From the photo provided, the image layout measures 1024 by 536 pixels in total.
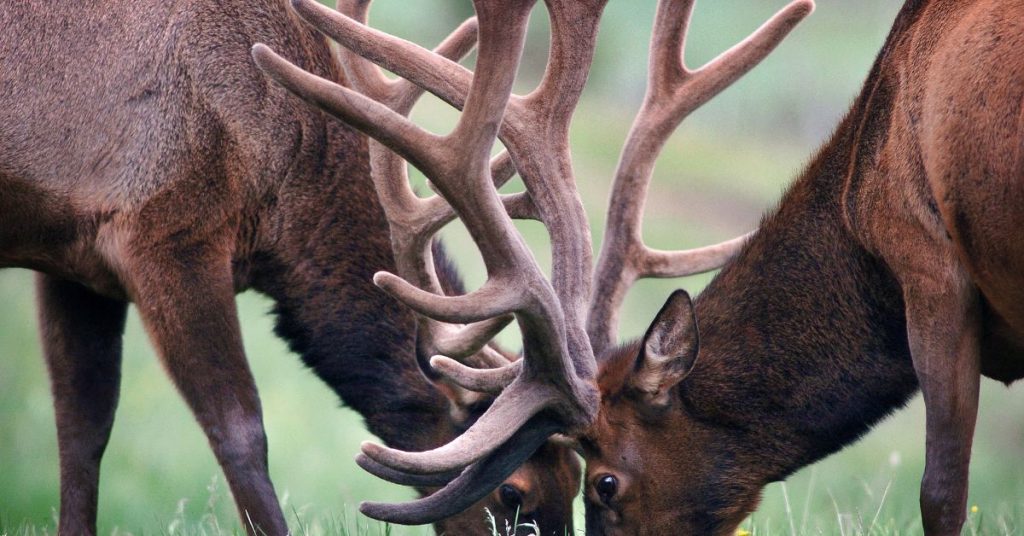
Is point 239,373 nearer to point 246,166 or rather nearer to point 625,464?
point 246,166

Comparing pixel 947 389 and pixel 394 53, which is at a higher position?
pixel 394 53

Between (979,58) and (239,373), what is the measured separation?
251cm

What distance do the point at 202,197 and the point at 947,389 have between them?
240cm

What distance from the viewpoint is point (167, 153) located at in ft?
14.8

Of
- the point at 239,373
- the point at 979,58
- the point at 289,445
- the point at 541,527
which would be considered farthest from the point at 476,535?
the point at 289,445

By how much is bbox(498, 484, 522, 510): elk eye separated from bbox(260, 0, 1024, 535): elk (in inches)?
11.6

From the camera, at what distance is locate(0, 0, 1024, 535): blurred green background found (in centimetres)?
747

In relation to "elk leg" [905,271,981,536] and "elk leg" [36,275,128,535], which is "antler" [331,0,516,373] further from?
"elk leg" [905,271,981,536]

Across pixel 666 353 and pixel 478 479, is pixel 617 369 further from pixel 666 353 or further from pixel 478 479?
pixel 478 479

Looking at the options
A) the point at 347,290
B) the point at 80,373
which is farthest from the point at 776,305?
the point at 80,373

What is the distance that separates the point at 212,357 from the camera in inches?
178

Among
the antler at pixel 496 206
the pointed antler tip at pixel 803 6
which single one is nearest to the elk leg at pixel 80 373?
the antler at pixel 496 206

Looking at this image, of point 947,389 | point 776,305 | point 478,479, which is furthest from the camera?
point 776,305

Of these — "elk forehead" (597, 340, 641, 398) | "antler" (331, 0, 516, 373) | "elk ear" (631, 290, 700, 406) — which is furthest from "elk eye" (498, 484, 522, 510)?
"elk ear" (631, 290, 700, 406)
